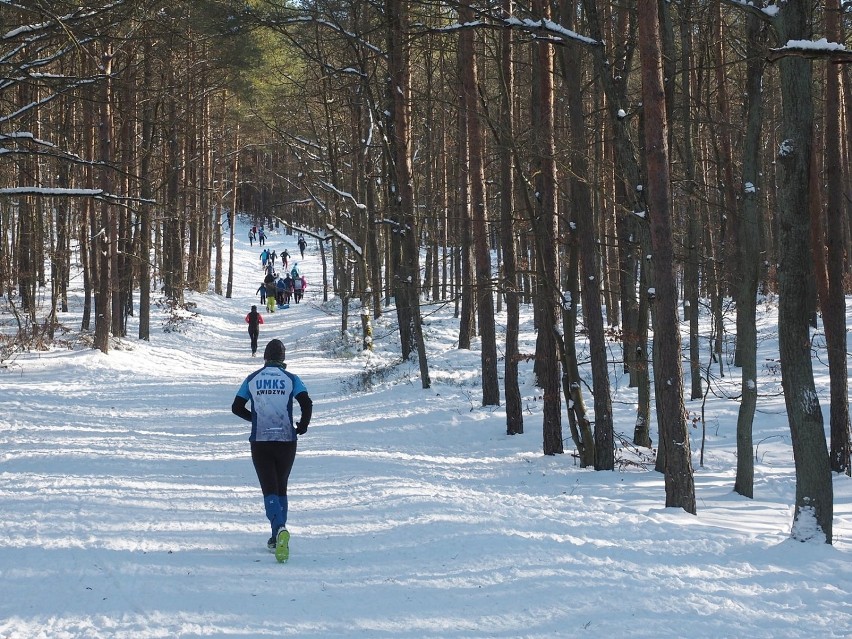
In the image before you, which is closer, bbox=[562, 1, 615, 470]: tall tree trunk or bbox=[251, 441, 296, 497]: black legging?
bbox=[251, 441, 296, 497]: black legging

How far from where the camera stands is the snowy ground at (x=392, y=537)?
5.40 meters

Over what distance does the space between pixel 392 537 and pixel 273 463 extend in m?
1.27

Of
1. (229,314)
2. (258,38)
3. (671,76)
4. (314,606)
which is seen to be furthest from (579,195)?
(229,314)

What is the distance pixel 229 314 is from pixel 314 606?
117 feet

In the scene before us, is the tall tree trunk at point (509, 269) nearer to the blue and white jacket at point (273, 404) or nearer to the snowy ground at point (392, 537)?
the snowy ground at point (392, 537)

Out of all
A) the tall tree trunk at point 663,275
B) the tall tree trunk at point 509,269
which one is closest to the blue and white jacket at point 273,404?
the tall tree trunk at point 663,275

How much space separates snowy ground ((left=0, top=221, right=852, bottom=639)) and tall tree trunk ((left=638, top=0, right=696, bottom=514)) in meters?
0.66

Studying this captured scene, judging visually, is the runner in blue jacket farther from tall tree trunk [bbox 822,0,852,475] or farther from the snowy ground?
tall tree trunk [bbox 822,0,852,475]

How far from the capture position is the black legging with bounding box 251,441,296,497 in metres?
7.24

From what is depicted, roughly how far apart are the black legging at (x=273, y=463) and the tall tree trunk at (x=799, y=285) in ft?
14.1

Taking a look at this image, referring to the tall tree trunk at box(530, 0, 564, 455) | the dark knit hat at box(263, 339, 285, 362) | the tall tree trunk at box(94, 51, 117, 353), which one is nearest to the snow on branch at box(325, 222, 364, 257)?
the tall tree trunk at box(94, 51, 117, 353)

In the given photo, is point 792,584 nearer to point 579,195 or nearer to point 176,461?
point 579,195

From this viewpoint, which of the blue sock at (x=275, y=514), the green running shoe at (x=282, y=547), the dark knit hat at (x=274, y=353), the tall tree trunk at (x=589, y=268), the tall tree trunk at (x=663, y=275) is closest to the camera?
the green running shoe at (x=282, y=547)

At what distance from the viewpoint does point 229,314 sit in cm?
4019
